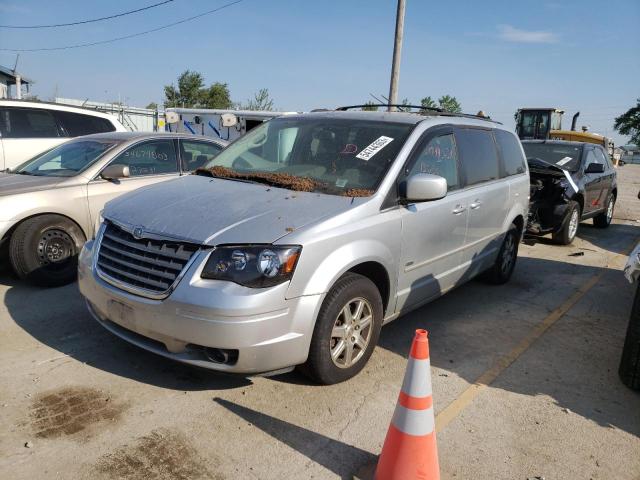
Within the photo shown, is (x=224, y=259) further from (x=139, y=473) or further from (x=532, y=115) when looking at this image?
(x=532, y=115)

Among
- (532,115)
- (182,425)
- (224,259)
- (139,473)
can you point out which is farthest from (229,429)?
→ (532,115)

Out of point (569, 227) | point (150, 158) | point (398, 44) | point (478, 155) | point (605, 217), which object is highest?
point (398, 44)

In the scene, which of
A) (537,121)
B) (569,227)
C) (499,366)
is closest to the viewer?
(499,366)

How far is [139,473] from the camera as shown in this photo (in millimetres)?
2574

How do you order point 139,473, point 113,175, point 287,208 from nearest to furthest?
1. point 139,473
2. point 287,208
3. point 113,175

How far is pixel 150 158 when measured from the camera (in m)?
6.13

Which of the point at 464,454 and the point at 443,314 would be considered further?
the point at 443,314

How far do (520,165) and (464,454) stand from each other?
13.4 ft

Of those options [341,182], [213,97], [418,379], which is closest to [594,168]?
[341,182]

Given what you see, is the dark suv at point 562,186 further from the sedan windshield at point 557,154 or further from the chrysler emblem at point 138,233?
the chrysler emblem at point 138,233

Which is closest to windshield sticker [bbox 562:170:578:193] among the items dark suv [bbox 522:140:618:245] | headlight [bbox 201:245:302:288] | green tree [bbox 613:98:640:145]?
dark suv [bbox 522:140:618:245]

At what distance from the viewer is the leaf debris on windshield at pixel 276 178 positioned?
3.74 metres

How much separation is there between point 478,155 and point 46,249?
14.1ft

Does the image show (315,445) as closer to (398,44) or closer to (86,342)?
(86,342)
